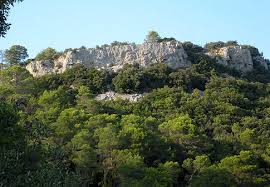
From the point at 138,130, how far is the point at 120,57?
127 ft

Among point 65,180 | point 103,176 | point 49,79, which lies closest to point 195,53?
point 49,79

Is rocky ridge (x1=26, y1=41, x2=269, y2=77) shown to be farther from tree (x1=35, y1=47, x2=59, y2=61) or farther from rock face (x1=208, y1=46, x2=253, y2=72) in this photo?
tree (x1=35, y1=47, x2=59, y2=61)

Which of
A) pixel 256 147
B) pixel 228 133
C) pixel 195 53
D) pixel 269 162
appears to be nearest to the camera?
pixel 269 162

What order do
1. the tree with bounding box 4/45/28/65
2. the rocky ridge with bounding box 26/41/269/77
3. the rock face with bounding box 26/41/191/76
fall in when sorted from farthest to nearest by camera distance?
the tree with bounding box 4/45/28/65 → the rock face with bounding box 26/41/191/76 → the rocky ridge with bounding box 26/41/269/77

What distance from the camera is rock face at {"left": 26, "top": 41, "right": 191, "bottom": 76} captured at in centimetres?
8200

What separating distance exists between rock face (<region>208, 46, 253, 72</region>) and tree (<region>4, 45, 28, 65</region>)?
120 ft

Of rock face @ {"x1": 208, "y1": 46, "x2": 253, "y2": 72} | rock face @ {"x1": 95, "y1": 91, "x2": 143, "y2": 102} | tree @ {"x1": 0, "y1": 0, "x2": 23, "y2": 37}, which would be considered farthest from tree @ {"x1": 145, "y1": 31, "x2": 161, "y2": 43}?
tree @ {"x1": 0, "y1": 0, "x2": 23, "y2": 37}

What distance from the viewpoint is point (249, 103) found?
70.4 meters

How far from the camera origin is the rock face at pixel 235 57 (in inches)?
3385

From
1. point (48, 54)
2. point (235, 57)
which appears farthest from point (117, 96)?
point (235, 57)

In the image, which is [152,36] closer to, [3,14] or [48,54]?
[48,54]

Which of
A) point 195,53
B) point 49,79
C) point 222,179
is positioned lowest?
point 222,179

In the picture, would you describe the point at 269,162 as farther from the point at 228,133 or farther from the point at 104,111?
the point at 104,111

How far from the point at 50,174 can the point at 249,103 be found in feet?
187
